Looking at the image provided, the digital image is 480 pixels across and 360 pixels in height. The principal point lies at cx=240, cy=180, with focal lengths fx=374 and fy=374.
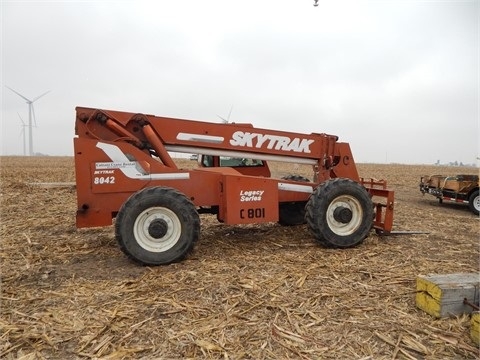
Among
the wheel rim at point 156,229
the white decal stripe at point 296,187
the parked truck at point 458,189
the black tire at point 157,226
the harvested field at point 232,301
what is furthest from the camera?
the parked truck at point 458,189

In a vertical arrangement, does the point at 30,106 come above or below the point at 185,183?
above

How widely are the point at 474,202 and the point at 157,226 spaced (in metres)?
10.7

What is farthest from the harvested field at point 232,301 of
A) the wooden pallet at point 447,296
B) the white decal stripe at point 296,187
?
the white decal stripe at point 296,187

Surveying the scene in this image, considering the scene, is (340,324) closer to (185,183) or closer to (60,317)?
(60,317)

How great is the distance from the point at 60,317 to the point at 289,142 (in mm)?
4395

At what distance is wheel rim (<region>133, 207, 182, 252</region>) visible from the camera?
5.11 metres

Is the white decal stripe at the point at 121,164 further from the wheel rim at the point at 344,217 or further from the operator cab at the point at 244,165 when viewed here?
the wheel rim at the point at 344,217

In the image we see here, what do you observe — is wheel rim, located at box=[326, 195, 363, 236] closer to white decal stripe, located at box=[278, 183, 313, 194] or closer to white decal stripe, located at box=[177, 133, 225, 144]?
white decal stripe, located at box=[278, 183, 313, 194]

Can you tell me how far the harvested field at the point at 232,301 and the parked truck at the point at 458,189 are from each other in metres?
6.02

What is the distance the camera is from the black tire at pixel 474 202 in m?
11.6

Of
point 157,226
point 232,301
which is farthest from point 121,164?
point 232,301

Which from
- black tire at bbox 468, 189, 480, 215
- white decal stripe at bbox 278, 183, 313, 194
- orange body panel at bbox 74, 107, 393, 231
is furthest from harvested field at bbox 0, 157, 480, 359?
black tire at bbox 468, 189, 480, 215

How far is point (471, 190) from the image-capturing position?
39.1ft

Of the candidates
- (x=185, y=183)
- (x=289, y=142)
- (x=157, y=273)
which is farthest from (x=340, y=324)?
(x=289, y=142)
